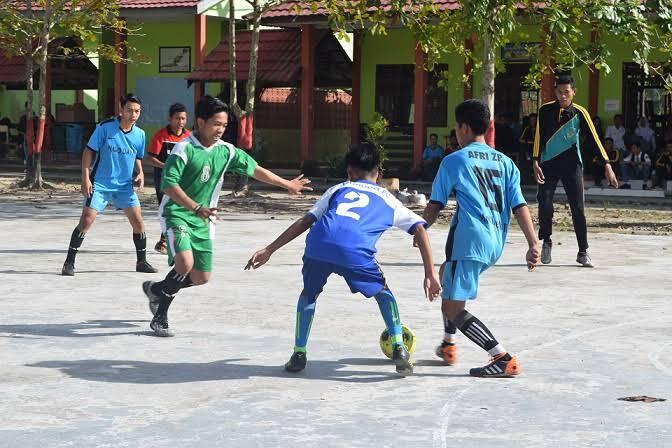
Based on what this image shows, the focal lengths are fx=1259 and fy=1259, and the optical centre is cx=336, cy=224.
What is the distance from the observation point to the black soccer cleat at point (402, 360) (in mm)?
7227

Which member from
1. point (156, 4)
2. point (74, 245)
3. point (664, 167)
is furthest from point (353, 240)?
point (156, 4)

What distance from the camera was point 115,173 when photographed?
12086mm

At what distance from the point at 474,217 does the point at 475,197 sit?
0.38ft

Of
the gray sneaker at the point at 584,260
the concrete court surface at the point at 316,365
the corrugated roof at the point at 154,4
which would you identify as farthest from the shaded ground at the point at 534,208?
the corrugated roof at the point at 154,4

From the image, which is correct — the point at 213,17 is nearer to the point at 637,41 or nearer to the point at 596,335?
the point at 637,41

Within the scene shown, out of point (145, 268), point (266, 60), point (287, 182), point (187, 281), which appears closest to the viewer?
point (287, 182)

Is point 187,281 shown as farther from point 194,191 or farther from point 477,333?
point 477,333

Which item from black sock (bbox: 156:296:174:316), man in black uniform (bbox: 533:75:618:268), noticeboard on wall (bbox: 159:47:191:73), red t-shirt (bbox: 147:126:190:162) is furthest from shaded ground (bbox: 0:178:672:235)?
black sock (bbox: 156:296:174:316)

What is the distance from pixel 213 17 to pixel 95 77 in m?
5.65

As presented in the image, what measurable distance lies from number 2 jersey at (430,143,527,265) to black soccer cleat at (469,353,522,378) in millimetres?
558

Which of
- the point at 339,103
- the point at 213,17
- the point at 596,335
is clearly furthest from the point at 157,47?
the point at 596,335

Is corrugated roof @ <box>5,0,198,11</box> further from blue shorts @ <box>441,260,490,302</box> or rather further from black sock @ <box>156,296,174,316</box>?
blue shorts @ <box>441,260,490,302</box>

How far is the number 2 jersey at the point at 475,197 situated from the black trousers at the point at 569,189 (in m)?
5.68

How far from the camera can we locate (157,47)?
33.6 metres
